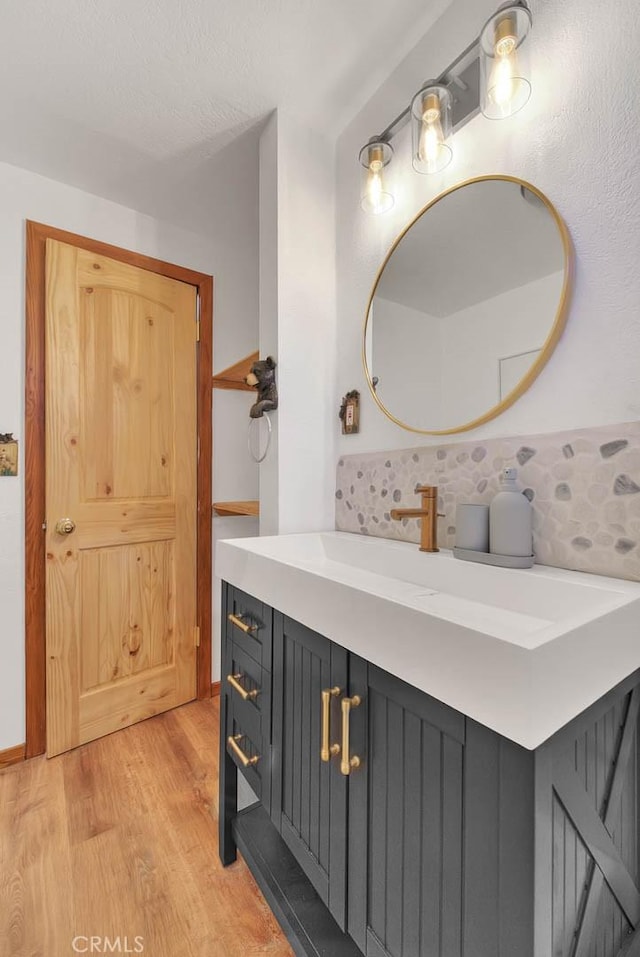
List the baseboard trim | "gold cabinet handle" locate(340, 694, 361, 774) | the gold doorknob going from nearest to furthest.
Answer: "gold cabinet handle" locate(340, 694, 361, 774), the baseboard trim, the gold doorknob

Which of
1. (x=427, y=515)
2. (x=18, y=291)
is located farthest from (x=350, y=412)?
(x=18, y=291)

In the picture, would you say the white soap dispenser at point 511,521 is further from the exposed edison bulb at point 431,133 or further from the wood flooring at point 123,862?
the wood flooring at point 123,862

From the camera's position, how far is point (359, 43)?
1246mm

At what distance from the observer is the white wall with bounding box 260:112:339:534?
58.3 inches

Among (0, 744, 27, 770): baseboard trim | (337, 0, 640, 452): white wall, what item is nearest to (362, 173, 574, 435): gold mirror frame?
(337, 0, 640, 452): white wall

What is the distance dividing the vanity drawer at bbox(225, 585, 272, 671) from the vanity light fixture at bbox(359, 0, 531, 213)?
1.30 metres

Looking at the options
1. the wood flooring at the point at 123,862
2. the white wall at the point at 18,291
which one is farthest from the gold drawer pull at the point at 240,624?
the white wall at the point at 18,291

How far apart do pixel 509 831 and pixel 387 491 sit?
3.04 feet

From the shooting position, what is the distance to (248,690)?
45.0 inches

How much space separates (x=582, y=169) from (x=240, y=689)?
1475mm

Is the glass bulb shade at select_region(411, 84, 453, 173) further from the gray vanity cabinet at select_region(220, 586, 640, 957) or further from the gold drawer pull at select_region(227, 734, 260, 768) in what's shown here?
the gold drawer pull at select_region(227, 734, 260, 768)

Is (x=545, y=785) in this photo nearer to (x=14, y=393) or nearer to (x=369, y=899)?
(x=369, y=899)

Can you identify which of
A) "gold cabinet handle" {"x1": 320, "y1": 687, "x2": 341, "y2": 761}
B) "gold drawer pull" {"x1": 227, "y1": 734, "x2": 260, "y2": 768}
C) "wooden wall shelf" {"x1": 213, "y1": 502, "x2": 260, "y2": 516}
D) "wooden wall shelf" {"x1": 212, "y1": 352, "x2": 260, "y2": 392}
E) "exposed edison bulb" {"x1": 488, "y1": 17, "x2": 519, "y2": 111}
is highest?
"exposed edison bulb" {"x1": 488, "y1": 17, "x2": 519, "y2": 111}

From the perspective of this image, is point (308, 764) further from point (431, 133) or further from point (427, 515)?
point (431, 133)
